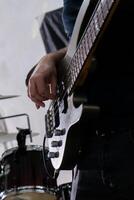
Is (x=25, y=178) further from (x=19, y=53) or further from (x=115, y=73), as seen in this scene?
(x=19, y=53)

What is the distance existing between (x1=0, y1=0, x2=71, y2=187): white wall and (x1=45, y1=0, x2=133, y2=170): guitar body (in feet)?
Result: 5.84

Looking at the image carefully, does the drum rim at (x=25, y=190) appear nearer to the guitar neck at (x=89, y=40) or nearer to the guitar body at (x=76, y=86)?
the guitar body at (x=76, y=86)

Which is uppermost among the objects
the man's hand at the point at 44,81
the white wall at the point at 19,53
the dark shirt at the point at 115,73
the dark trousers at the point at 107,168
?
the dark shirt at the point at 115,73

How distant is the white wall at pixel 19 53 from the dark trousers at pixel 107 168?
192 cm

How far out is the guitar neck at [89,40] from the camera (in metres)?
0.65

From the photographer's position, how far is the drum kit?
1.43m

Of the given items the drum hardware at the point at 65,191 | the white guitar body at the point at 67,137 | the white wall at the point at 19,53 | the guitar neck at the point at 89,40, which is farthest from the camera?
the white wall at the point at 19,53

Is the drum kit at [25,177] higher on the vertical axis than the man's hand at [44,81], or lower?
lower

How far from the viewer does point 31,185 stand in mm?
1444

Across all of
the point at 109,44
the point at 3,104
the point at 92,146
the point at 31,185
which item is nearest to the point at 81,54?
the point at 109,44

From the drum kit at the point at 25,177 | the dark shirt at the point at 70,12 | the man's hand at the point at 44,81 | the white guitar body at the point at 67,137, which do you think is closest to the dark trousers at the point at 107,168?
the white guitar body at the point at 67,137

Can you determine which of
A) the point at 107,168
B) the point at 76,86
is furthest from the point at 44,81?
the point at 107,168

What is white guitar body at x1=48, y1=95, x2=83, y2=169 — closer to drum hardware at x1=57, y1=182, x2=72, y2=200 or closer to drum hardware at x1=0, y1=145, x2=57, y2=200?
drum hardware at x1=57, y1=182, x2=72, y2=200

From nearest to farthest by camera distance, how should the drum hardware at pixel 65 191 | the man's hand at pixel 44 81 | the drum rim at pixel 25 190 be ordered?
the man's hand at pixel 44 81 → the drum hardware at pixel 65 191 → the drum rim at pixel 25 190
